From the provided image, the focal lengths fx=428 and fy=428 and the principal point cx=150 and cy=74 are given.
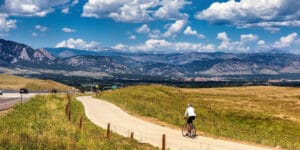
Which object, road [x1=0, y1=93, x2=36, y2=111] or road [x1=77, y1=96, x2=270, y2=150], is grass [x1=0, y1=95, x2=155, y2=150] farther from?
road [x1=0, y1=93, x2=36, y2=111]

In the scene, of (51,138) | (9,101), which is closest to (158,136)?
(51,138)

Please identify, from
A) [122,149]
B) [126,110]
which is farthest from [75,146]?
[126,110]

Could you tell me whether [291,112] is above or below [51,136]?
below

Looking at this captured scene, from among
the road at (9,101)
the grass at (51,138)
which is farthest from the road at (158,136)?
the road at (9,101)

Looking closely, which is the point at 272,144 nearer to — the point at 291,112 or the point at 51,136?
the point at 51,136

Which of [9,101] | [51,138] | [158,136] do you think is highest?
[51,138]

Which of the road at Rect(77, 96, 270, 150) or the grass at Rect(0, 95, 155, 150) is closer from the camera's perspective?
the grass at Rect(0, 95, 155, 150)

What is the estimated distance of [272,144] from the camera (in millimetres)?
32844

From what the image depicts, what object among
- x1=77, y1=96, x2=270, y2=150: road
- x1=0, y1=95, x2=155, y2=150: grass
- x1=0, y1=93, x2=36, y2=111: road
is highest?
x1=0, y1=95, x2=155, y2=150: grass

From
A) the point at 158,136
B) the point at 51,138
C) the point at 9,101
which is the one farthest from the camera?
the point at 9,101

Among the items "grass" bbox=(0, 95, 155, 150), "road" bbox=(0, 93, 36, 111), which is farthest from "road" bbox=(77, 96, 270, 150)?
"road" bbox=(0, 93, 36, 111)

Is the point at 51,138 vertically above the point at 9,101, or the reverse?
the point at 51,138

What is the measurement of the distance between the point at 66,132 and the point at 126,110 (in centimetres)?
2647

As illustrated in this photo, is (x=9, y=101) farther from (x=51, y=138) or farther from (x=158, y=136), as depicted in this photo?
(x=51, y=138)
